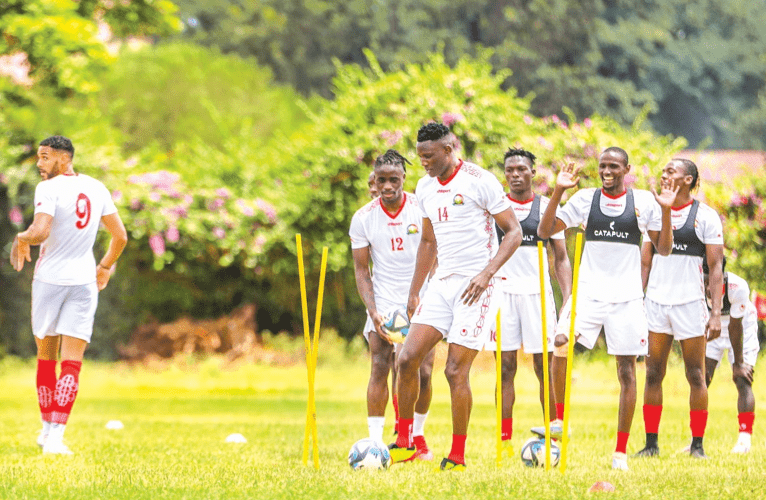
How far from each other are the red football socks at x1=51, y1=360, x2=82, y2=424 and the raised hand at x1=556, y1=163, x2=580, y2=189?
13.9ft

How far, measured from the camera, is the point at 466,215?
8.13 meters

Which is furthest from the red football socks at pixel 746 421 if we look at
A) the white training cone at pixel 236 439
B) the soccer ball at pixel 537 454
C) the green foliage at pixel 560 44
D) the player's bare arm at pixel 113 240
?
the green foliage at pixel 560 44

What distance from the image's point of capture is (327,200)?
21562 mm

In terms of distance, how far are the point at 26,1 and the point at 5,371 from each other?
23.8 ft

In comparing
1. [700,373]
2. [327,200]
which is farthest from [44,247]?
[327,200]

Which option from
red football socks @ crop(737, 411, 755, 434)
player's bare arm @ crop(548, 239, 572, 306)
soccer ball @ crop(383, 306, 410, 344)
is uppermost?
player's bare arm @ crop(548, 239, 572, 306)

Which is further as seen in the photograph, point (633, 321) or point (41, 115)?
point (41, 115)

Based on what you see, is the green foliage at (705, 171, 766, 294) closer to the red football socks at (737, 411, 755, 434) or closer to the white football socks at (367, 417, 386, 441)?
the red football socks at (737, 411, 755, 434)

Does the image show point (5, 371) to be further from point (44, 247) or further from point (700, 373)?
point (700, 373)

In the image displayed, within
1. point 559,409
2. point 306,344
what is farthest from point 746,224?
point 306,344

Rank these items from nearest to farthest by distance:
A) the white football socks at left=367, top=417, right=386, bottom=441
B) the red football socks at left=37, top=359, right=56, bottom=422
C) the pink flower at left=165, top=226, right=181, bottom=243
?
1. the white football socks at left=367, top=417, right=386, bottom=441
2. the red football socks at left=37, top=359, right=56, bottom=422
3. the pink flower at left=165, top=226, right=181, bottom=243

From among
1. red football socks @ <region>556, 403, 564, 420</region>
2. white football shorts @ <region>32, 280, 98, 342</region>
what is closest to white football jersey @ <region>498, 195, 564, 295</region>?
red football socks @ <region>556, 403, 564, 420</region>

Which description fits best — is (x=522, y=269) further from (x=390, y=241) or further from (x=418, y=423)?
(x=418, y=423)

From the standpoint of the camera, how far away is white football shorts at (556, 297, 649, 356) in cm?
855
